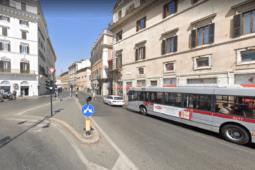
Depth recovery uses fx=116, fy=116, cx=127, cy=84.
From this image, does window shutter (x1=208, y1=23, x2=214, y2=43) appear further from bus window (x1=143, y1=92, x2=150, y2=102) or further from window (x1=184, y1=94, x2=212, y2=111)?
bus window (x1=143, y1=92, x2=150, y2=102)

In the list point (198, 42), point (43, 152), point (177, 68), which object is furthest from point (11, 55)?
point (198, 42)

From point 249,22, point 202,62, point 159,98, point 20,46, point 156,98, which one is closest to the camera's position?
point 159,98

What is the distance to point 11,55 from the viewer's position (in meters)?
24.4

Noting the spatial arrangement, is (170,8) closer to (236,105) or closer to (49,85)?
(236,105)

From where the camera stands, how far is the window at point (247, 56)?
31.7 feet

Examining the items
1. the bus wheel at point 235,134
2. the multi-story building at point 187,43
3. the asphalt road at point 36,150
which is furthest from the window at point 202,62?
the asphalt road at point 36,150

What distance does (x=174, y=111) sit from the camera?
758cm

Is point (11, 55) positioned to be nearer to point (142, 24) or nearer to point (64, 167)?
point (142, 24)

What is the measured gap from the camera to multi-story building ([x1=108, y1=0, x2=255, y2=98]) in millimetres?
10102

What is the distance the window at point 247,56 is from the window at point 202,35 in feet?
9.34

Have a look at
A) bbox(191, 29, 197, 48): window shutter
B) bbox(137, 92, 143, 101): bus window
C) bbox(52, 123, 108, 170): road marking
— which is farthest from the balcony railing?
bbox(191, 29, 197, 48): window shutter

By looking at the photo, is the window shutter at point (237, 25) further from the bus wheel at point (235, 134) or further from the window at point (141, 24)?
the window at point (141, 24)

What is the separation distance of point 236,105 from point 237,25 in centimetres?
917

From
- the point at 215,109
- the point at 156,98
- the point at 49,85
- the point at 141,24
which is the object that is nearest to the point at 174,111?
the point at 156,98
